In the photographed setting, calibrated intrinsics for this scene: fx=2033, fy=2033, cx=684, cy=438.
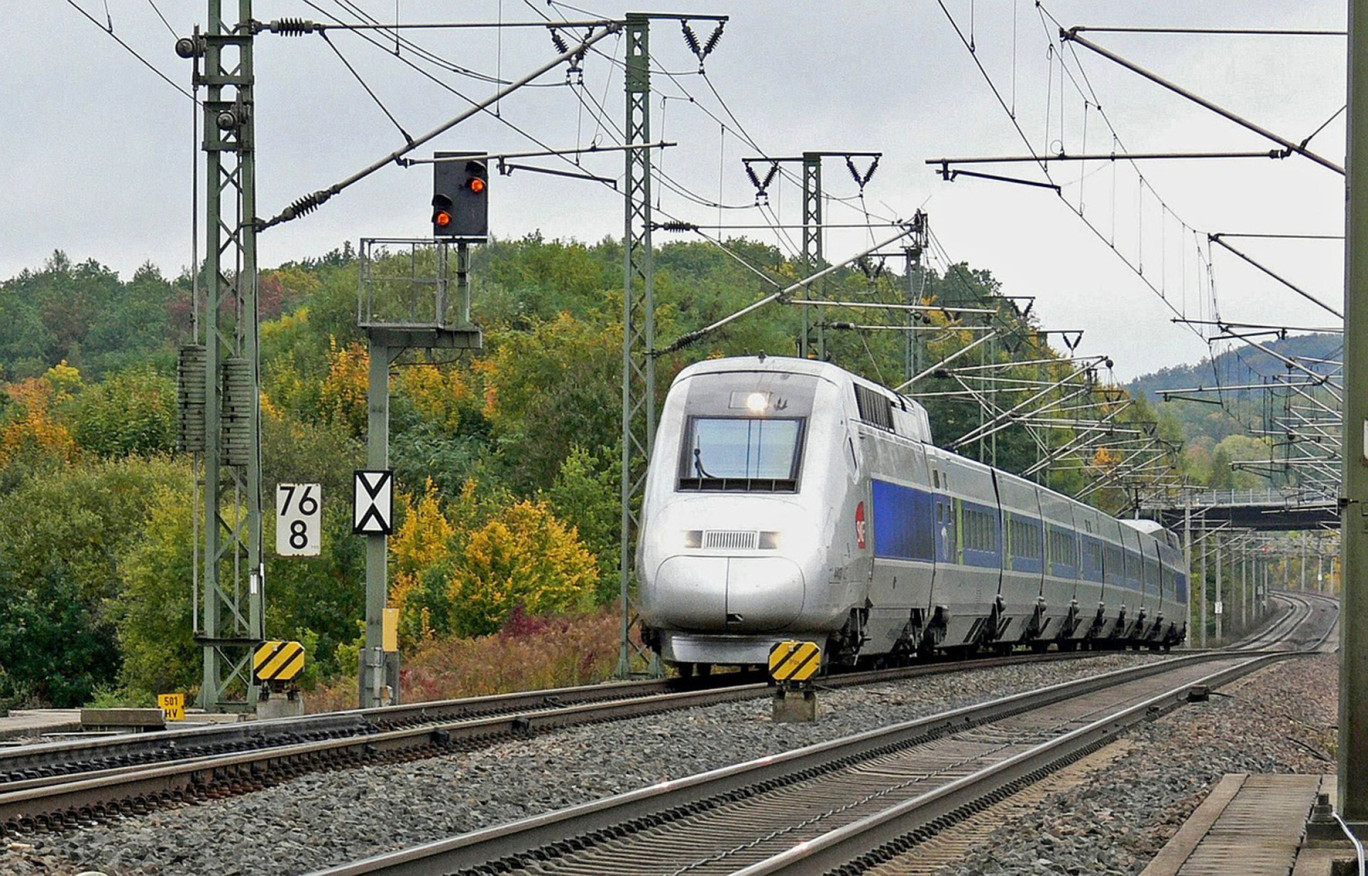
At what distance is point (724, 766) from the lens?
15.4 metres

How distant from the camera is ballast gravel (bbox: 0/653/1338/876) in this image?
33.9 ft

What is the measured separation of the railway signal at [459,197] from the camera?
21.4 m

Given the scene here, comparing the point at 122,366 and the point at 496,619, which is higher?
the point at 122,366

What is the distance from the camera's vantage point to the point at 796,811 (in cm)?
1309

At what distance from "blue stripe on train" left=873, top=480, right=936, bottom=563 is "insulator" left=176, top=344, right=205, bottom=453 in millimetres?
8525

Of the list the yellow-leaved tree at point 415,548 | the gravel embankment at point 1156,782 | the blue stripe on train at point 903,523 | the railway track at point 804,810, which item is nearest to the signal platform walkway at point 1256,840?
the gravel embankment at point 1156,782

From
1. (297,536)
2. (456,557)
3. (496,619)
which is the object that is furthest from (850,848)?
(456,557)

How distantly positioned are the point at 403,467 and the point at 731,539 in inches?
2416

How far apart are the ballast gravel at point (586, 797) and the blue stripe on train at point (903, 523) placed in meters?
4.55

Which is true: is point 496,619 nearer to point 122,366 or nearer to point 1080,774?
point 1080,774

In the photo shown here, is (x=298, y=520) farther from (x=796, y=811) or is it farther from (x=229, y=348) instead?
(x=796, y=811)

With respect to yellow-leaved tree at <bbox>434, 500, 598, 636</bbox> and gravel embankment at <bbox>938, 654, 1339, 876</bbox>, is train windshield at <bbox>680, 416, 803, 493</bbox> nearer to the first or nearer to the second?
gravel embankment at <bbox>938, 654, 1339, 876</bbox>

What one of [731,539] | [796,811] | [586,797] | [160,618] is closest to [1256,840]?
[796,811]

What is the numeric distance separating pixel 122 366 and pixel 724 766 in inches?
4917
